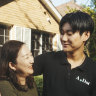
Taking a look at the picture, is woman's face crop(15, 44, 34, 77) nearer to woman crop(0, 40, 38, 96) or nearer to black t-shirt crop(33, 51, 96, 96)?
woman crop(0, 40, 38, 96)

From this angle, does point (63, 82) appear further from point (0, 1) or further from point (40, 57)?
point (0, 1)

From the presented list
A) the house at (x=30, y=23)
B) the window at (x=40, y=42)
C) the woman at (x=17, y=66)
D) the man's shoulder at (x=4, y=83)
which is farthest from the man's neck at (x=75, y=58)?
the window at (x=40, y=42)

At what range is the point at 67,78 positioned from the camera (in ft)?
8.00

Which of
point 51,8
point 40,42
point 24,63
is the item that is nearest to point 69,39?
point 24,63

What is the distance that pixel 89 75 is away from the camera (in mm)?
2453

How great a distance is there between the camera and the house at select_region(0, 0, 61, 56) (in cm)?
1083

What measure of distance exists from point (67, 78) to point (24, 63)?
1.82 ft

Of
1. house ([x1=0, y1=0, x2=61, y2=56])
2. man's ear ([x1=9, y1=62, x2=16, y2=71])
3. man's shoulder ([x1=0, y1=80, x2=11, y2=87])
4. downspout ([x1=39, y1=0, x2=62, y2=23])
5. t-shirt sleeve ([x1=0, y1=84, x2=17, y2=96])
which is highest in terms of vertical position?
downspout ([x1=39, y1=0, x2=62, y2=23])

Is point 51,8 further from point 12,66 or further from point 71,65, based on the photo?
point 71,65

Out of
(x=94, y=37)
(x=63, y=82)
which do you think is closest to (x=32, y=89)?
(x=63, y=82)

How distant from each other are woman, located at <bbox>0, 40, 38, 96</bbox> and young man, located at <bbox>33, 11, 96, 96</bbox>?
13 cm

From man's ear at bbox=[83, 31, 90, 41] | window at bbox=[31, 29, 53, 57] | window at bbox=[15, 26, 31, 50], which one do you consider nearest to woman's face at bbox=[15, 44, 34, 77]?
man's ear at bbox=[83, 31, 90, 41]

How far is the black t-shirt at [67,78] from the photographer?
2.43m

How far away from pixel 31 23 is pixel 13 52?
31.8 ft
